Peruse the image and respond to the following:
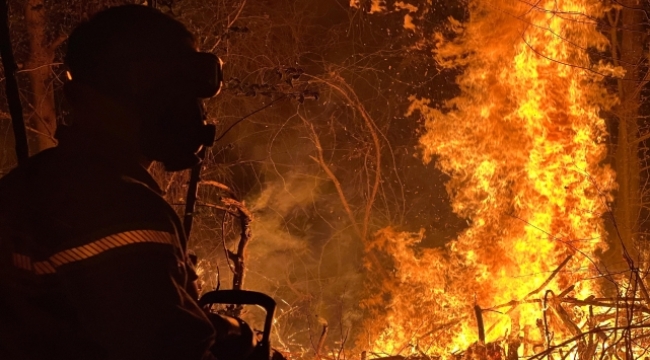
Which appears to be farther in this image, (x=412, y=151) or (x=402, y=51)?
(x=412, y=151)

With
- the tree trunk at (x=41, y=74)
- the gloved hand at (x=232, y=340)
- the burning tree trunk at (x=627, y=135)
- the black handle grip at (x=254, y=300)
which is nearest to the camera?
the gloved hand at (x=232, y=340)

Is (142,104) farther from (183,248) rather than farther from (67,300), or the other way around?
(67,300)

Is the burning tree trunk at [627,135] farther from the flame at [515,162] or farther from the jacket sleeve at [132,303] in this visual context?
the jacket sleeve at [132,303]

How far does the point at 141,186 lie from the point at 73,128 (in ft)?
0.91

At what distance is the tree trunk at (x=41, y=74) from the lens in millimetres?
8203

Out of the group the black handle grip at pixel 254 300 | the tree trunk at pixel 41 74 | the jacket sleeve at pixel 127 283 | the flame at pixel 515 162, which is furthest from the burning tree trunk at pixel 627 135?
the jacket sleeve at pixel 127 283

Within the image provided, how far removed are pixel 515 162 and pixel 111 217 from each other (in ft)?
28.1

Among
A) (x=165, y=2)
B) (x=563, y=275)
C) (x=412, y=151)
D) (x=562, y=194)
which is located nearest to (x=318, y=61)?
(x=412, y=151)

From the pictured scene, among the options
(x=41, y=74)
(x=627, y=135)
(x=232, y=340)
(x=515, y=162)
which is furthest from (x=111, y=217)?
(x=627, y=135)

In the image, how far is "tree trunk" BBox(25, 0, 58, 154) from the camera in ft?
26.9

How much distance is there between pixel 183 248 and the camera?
5.74 feet

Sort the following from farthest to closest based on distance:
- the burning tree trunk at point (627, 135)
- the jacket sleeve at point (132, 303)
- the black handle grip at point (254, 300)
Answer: the burning tree trunk at point (627, 135), the black handle grip at point (254, 300), the jacket sleeve at point (132, 303)

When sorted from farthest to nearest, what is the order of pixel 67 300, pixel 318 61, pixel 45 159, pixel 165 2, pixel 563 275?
pixel 318 61 → pixel 563 275 → pixel 165 2 → pixel 45 159 → pixel 67 300

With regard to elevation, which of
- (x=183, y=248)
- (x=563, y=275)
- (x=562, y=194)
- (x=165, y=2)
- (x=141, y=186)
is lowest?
(x=563, y=275)
